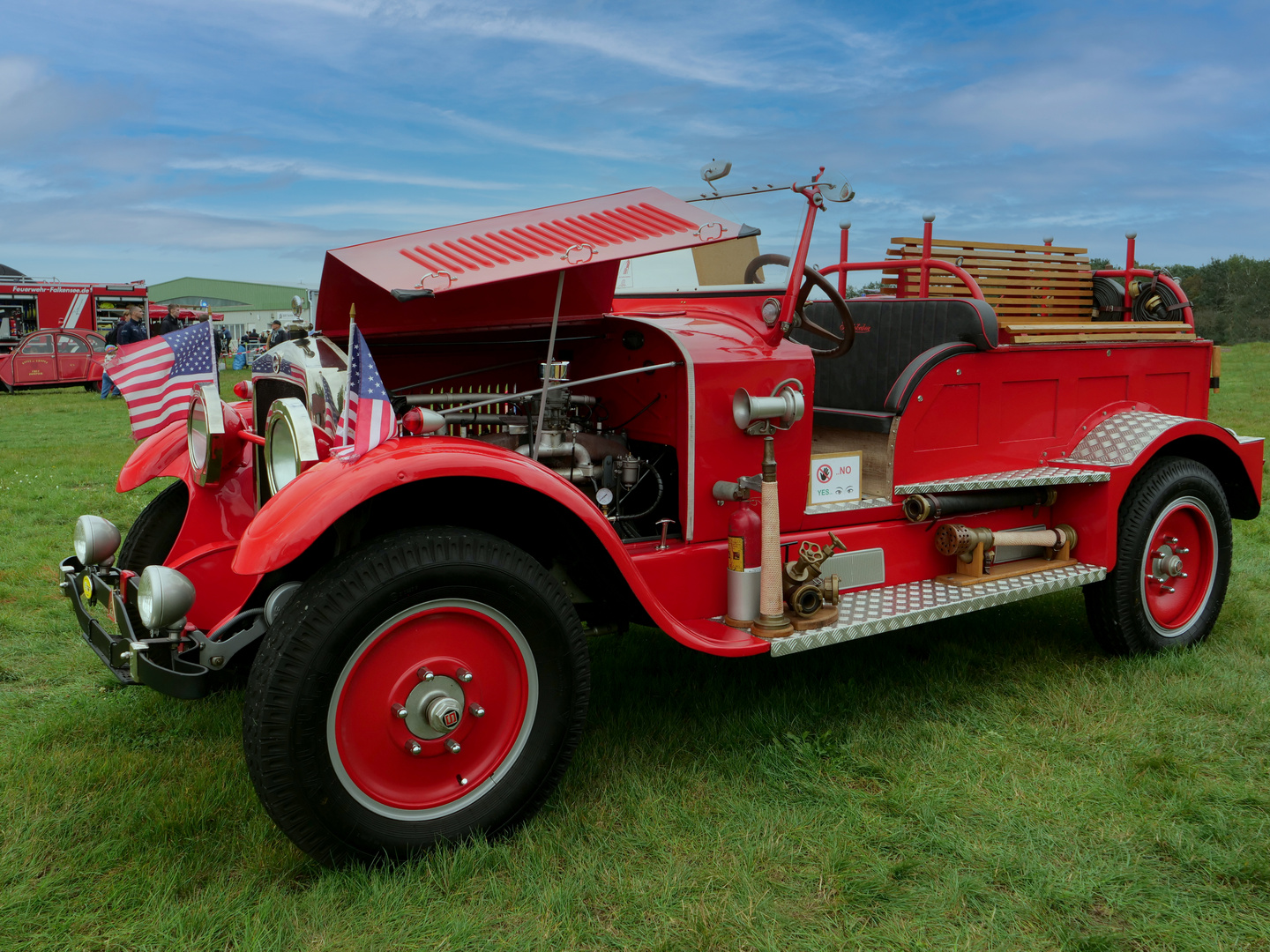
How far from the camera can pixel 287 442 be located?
2.78 m

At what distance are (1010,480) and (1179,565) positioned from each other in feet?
3.70

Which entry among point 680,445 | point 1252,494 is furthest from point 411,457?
point 1252,494

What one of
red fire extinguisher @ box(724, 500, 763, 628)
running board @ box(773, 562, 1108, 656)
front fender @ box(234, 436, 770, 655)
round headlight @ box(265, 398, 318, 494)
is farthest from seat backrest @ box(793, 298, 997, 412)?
round headlight @ box(265, 398, 318, 494)

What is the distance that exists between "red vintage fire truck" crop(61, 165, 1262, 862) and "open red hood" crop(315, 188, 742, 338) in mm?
13

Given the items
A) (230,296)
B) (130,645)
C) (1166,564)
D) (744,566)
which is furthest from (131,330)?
(230,296)

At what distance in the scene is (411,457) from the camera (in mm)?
2453

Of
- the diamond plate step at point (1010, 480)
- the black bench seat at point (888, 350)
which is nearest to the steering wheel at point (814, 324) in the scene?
the black bench seat at point (888, 350)

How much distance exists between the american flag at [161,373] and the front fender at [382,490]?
1215 millimetres

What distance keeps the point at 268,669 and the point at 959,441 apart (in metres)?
2.88

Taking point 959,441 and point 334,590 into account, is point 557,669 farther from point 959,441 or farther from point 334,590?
point 959,441

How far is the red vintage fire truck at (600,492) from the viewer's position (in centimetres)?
244

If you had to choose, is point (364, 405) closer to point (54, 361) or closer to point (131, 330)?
point (131, 330)

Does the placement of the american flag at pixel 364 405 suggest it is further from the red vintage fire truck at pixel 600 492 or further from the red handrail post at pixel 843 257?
the red handrail post at pixel 843 257

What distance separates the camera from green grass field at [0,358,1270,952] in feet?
7.51
